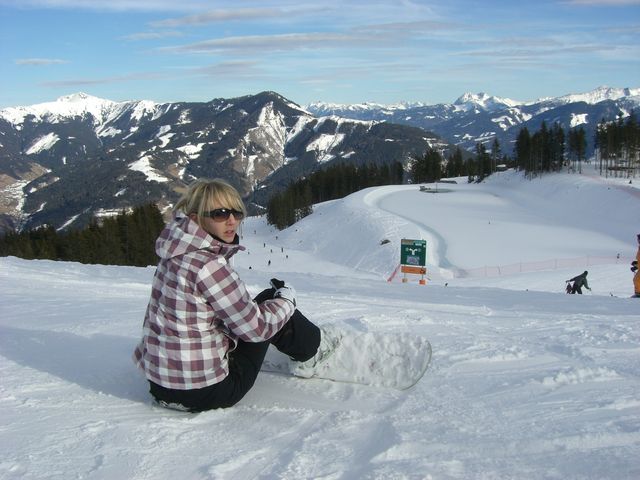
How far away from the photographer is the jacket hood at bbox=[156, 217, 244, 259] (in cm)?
315

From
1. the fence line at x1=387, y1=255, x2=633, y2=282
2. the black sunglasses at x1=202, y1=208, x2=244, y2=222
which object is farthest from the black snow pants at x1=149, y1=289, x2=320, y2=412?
the fence line at x1=387, y1=255, x2=633, y2=282

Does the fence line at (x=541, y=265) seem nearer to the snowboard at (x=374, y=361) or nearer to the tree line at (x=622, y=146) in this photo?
the snowboard at (x=374, y=361)

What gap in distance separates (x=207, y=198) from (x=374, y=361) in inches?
71.0

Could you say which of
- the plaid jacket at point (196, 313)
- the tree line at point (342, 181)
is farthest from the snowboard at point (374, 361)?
the tree line at point (342, 181)

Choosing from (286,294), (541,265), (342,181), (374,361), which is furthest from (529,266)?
(342,181)

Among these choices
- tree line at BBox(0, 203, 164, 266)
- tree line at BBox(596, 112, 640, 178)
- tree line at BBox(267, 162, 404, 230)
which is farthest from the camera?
tree line at BBox(267, 162, 404, 230)

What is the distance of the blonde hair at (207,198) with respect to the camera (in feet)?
10.7

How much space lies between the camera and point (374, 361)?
157 inches

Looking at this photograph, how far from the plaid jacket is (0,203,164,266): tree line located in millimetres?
45242

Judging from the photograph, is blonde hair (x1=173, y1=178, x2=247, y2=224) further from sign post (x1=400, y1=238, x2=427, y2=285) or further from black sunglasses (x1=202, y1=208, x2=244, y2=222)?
sign post (x1=400, y1=238, x2=427, y2=285)

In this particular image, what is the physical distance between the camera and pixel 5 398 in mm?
3705

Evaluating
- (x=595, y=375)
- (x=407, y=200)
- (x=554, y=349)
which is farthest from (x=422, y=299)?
(x=407, y=200)

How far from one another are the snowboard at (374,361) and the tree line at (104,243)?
45.1 meters

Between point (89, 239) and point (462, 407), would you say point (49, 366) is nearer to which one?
point (462, 407)
